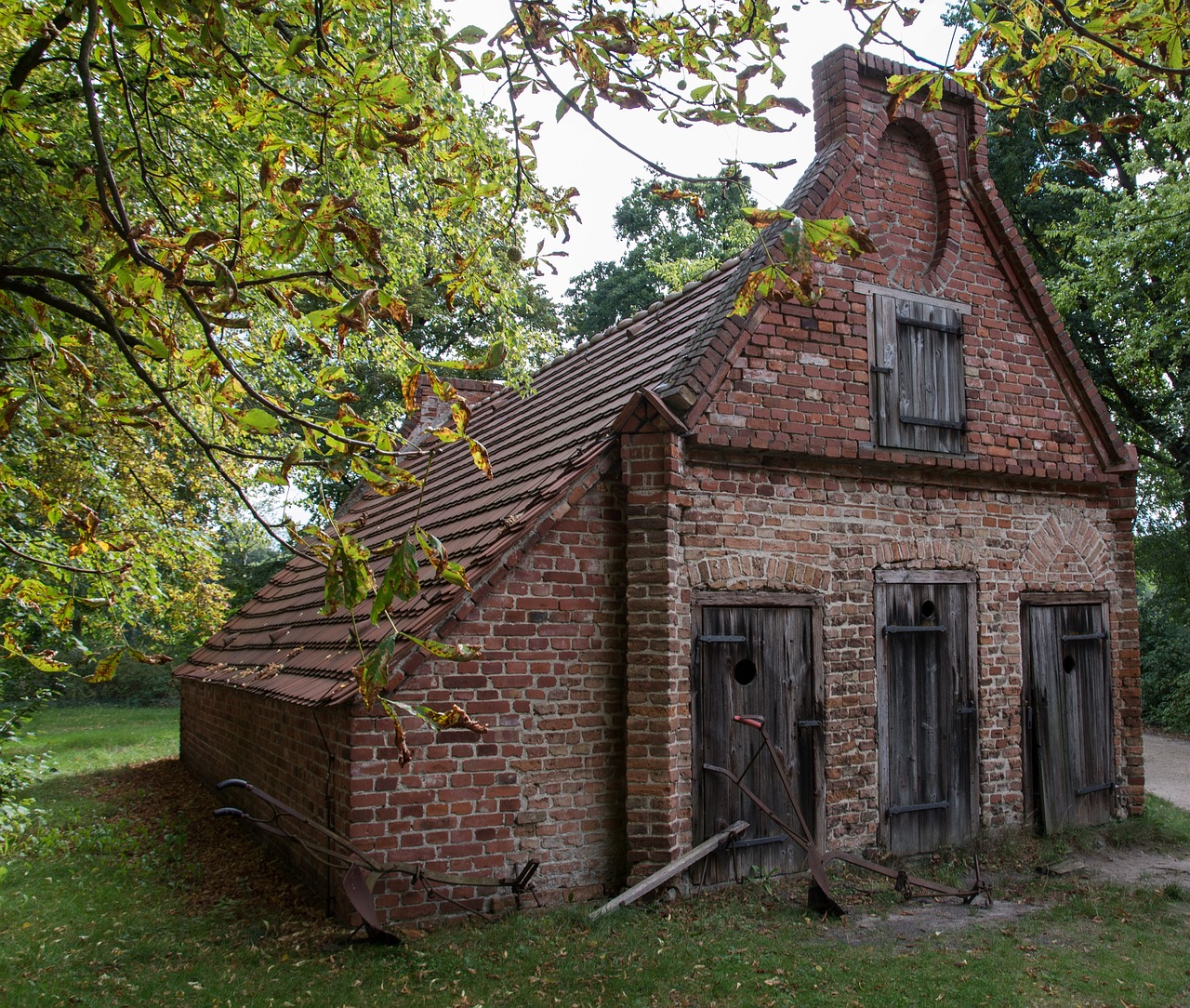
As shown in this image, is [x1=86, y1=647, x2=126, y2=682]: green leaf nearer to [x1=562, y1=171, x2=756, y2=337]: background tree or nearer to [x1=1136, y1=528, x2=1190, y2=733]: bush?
[x1=1136, y1=528, x2=1190, y2=733]: bush

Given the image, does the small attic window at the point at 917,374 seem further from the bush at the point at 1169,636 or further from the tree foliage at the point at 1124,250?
the bush at the point at 1169,636

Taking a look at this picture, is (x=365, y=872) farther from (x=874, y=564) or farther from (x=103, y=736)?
(x=103, y=736)

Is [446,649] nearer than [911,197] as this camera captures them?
Yes

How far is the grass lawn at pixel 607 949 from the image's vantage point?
5.35 meters

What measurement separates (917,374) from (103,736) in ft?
66.8

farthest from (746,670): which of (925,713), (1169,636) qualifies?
(1169,636)

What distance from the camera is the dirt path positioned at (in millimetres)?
12766

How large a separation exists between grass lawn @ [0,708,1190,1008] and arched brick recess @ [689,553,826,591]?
233cm

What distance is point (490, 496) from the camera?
830 centimetres

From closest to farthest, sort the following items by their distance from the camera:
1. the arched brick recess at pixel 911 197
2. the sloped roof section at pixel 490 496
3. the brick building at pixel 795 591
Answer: the brick building at pixel 795 591, the sloped roof section at pixel 490 496, the arched brick recess at pixel 911 197

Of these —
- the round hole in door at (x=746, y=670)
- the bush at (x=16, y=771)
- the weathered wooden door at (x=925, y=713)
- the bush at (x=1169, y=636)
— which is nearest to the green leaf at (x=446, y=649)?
the round hole in door at (x=746, y=670)

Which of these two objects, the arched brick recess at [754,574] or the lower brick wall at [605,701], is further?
the arched brick recess at [754,574]

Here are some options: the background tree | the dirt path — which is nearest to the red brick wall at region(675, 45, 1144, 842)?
the dirt path

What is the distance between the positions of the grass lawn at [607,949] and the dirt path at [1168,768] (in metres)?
6.05
